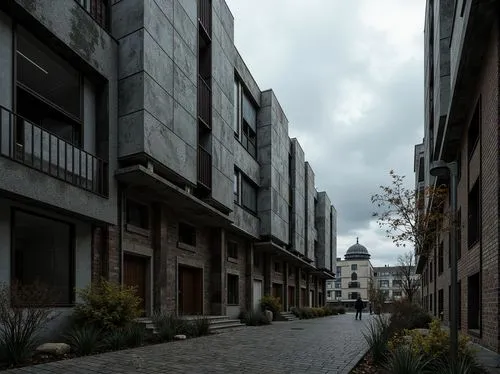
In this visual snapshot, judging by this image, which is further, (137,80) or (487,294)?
(137,80)

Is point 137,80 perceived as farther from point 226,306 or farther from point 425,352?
point 226,306

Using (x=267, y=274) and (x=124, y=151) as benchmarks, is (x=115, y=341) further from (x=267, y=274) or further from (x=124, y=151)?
(x=267, y=274)

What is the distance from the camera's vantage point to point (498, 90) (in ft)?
30.8

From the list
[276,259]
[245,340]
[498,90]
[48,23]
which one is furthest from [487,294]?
[276,259]

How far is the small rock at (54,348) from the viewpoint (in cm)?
961

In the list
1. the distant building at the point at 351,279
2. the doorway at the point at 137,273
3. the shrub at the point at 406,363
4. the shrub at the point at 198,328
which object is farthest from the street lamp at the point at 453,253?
the distant building at the point at 351,279

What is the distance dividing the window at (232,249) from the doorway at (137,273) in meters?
8.20

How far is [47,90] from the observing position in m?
12.1

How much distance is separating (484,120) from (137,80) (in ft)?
29.9

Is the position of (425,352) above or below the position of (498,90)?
below

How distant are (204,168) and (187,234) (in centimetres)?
289

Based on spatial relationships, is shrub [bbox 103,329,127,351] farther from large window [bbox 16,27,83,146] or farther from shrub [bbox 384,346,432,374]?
shrub [bbox 384,346,432,374]

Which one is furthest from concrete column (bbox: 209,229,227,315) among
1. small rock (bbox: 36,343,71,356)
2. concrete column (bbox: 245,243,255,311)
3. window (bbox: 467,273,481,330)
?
small rock (bbox: 36,343,71,356)

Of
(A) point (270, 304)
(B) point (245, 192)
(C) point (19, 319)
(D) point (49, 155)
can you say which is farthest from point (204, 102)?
(A) point (270, 304)
